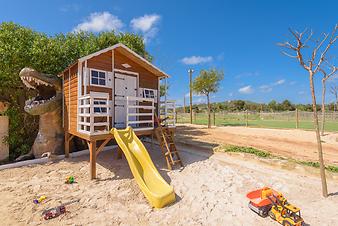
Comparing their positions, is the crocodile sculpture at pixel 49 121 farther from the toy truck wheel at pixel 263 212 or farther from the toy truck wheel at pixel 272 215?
the toy truck wheel at pixel 272 215

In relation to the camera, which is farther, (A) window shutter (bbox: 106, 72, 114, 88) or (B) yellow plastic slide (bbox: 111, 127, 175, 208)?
(A) window shutter (bbox: 106, 72, 114, 88)

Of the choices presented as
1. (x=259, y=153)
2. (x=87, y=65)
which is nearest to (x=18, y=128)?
(x=87, y=65)

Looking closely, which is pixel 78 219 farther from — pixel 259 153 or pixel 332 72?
pixel 332 72

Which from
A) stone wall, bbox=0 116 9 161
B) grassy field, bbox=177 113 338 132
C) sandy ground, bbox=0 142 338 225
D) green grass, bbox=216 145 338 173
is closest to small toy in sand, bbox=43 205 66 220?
sandy ground, bbox=0 142 338 225

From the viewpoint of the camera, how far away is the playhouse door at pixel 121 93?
8297mm

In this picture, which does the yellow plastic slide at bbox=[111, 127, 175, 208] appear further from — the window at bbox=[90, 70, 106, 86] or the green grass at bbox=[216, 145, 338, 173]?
the green grass at bbox=[216, 145, 338, 173]

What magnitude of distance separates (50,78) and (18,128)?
141 inches

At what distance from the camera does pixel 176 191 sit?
5.27m

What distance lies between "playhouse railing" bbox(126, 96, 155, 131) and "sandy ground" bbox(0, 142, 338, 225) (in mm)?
1808

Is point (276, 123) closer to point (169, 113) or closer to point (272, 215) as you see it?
point (169, 113)

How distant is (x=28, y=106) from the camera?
858cm

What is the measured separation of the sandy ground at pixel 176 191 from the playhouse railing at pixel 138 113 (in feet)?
5.93

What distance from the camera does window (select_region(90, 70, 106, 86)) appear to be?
24.7ft

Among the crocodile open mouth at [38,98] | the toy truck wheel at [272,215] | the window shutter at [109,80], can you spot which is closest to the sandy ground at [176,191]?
the toy truck wheel at [272,215]
